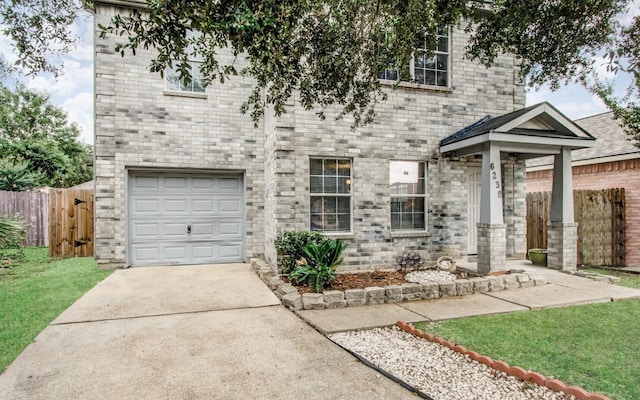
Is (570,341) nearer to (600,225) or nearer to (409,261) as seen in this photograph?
(409,261)

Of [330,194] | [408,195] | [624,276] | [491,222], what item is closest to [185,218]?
[330,194]

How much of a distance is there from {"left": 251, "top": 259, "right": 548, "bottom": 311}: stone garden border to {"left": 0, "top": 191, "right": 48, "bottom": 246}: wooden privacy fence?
1067 cm

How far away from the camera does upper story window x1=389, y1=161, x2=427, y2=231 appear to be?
8438 mm

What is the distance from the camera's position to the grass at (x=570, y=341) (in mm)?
3287

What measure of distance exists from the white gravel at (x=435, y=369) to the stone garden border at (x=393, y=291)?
1064 millimetres

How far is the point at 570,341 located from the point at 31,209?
52.6 feet

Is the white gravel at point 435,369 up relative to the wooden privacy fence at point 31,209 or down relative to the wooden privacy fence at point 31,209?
down

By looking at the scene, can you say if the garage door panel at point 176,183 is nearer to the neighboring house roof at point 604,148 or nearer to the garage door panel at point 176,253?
the garage door panel at point 176,253

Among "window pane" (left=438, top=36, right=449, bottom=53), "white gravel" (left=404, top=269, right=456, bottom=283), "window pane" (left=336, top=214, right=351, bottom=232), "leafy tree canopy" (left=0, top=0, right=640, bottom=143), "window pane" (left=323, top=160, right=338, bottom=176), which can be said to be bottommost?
"white gravel" (left=404, top=269, right=456, bottom=283)

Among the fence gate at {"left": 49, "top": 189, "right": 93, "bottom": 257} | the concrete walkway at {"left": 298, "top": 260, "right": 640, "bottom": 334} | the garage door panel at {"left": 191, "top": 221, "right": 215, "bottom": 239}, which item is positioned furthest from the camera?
the fence gate at {"left": 49, "top": 189, "right": 93, "bottom": 257}

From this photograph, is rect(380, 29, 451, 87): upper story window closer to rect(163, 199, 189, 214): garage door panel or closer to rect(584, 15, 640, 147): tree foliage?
rect(584, 15, 640, 147): tree foliage

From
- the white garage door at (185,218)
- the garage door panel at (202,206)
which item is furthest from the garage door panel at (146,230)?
the garage door panel at (202,206)

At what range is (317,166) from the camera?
8078 millimetres

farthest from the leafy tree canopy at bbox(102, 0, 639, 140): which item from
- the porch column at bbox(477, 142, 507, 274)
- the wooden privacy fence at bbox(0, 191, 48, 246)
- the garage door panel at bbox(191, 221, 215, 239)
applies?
the wooden privacy fence at bbox(0, 191, 48, 246)
